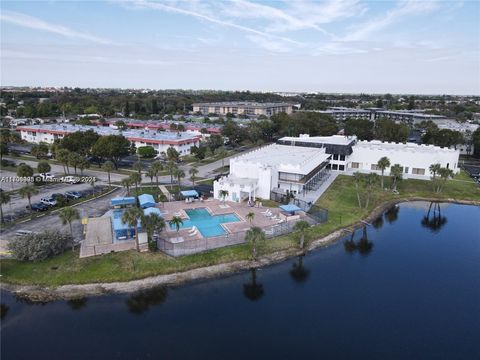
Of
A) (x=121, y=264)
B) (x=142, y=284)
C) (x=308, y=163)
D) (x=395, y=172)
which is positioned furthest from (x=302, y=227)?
(x=395, y=172)

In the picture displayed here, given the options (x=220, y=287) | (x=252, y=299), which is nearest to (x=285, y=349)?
(x=252, y=299)

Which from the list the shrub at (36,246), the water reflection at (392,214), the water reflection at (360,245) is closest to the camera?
the shrub at (36,246)

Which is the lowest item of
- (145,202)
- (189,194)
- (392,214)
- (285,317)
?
(285,317)

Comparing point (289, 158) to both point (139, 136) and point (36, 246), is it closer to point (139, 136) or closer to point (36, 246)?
point (36, 246)

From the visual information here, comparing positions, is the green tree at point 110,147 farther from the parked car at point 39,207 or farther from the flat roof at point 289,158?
the flat roof at point 289,158

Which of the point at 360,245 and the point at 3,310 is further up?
the point at 360,245

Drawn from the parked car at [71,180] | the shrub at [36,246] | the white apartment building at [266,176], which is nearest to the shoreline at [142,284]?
the shrub at [36,246]

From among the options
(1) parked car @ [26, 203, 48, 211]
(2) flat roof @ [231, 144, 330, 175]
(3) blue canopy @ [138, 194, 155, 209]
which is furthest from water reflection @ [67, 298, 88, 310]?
(2) flat roof @ [231, 144, 330, 175]
